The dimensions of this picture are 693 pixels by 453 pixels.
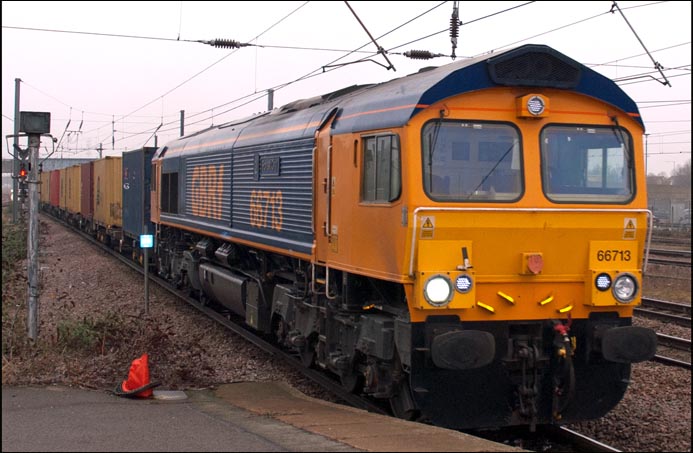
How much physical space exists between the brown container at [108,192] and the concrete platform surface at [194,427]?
20.2 metres

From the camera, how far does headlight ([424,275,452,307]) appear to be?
753 centimetres

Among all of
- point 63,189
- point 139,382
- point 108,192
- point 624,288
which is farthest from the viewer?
point 63,189

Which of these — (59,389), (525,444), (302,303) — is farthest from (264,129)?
(525,444)

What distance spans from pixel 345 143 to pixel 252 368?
13.5 feet

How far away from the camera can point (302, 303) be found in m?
10.6

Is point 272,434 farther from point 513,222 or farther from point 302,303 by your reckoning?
point 302,303

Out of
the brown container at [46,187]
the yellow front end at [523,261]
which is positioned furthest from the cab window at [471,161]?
the brown container at [46,187]

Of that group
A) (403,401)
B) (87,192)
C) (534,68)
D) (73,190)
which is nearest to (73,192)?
(73,190)

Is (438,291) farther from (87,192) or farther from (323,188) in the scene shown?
(87,192)

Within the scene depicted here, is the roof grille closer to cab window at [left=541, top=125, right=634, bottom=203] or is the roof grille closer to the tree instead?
cab window at [left=541, top=125, right=634, bottom=203]

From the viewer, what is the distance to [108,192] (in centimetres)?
3028

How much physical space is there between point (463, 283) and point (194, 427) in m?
2.70

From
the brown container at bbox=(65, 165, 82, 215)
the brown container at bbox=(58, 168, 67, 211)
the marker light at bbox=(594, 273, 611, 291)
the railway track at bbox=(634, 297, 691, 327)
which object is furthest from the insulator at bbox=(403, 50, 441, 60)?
the brown container at bbox=(58, 168, 67, 211)

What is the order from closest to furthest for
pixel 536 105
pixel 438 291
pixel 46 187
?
pixel 438 291 → pixel 536 105 → pixel 46 187
